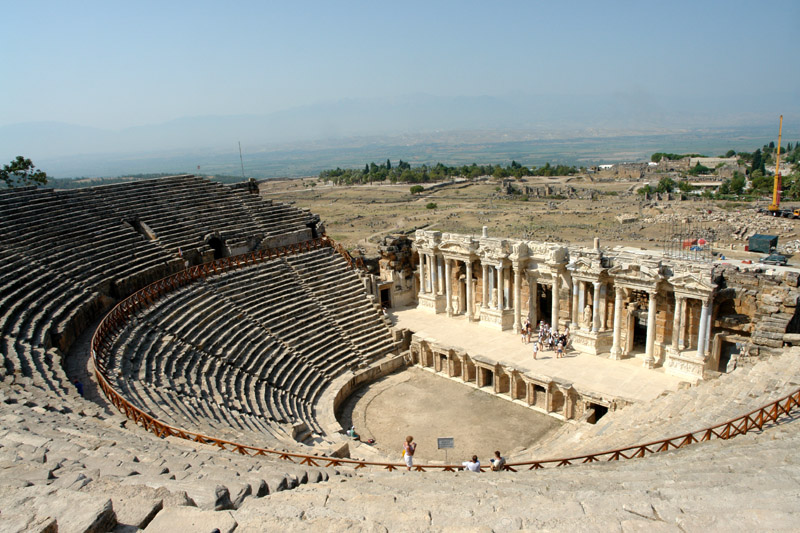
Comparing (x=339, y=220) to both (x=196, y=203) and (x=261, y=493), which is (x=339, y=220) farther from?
(x=261, y=493)

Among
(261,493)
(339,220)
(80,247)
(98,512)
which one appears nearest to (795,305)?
(261,493)

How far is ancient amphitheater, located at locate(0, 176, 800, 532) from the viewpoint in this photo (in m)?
7.41

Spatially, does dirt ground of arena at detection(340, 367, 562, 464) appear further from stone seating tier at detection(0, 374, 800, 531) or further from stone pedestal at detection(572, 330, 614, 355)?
stone seating tier at detection(0, 374, 800, 531)

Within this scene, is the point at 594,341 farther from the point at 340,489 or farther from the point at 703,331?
the point at 340,489

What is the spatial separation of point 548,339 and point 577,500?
17.2 m

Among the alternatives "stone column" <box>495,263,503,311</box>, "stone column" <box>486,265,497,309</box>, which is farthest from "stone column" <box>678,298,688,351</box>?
"stone column" <box>486,265,497,309</box>

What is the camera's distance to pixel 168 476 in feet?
26.8

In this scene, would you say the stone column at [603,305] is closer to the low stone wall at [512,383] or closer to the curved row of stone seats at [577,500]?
the low stone wall at [512,383]

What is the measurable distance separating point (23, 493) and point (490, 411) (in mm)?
17947

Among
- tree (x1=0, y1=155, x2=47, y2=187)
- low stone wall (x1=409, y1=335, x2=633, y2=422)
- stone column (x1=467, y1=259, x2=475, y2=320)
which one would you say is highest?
tree (x1=0, y1=155, x2=47, y2=187)

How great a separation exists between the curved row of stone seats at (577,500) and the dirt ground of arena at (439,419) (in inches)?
332

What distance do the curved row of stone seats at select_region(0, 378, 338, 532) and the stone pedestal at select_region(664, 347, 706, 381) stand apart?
54.0 ft

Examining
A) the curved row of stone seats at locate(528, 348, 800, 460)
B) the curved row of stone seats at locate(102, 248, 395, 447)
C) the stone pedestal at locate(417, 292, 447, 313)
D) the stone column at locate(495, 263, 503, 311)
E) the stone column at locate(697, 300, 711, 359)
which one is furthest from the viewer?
the stone pedestal at locate(417, 292, 447, 313)

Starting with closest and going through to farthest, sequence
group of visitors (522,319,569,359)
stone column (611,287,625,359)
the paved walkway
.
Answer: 1. the paved walkway
2. stone column (611,287,625,359)
3. group of visitors (522,319,569,359)
